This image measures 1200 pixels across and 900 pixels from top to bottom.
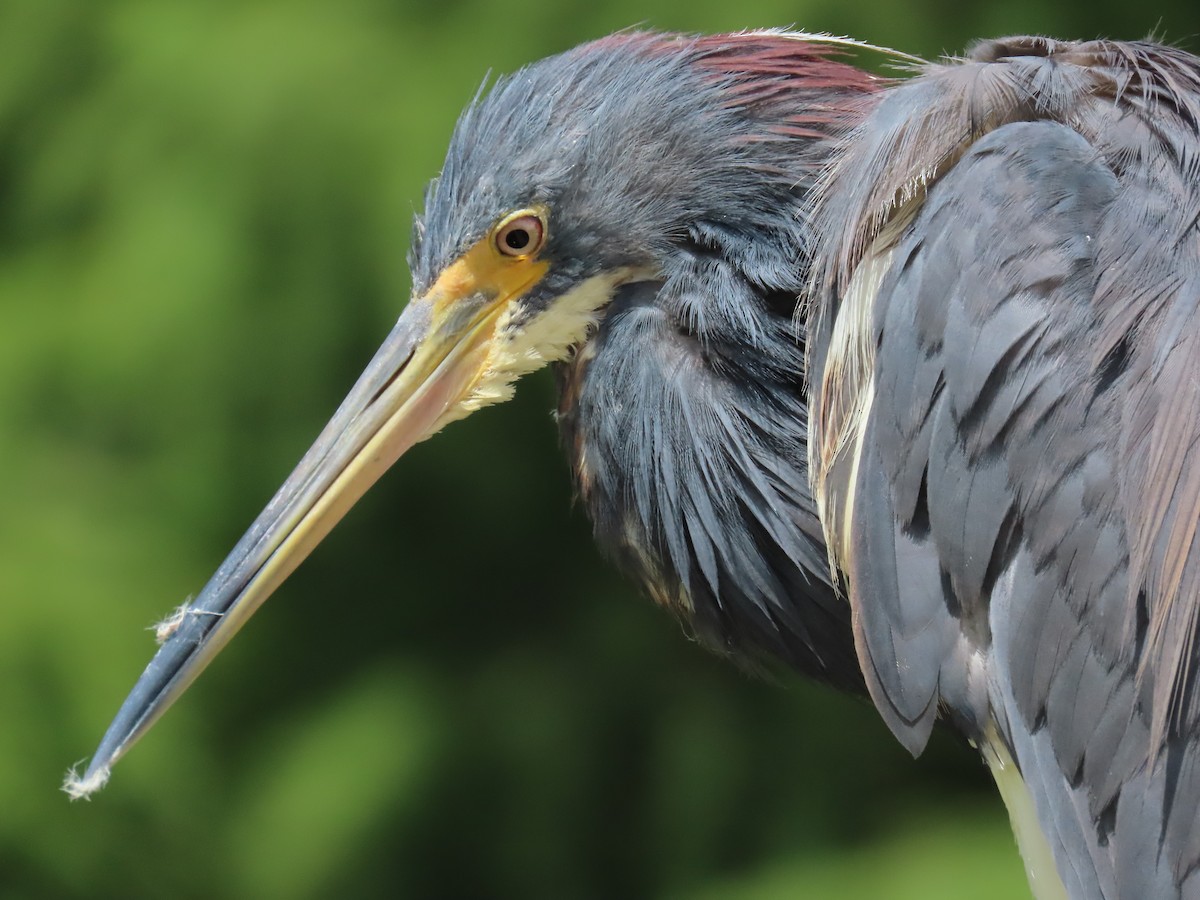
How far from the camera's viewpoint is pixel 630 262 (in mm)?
1479

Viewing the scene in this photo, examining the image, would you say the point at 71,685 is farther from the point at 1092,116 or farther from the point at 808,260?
the point at 1092,116

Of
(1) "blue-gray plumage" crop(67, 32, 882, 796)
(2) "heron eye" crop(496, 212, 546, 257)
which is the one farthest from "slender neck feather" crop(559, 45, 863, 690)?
(2) "heron eye" crop(496, 212, 546, 257)

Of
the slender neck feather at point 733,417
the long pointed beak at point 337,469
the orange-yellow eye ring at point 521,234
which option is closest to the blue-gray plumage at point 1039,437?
the slender neck feather at point 733,417

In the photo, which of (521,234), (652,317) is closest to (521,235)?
(521,234)

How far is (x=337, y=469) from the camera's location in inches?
63.2

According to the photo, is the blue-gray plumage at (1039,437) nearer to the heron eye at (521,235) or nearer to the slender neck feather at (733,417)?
the slender neck feather at (733,417)

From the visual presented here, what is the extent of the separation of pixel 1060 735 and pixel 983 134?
1.91ft

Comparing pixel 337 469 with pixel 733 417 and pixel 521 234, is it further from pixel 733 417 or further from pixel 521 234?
pixel 733 417

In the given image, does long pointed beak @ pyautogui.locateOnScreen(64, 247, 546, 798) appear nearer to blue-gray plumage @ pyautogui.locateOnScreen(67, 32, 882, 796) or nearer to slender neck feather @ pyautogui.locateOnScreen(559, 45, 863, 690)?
blue-gray plumage @ pyautogui.locateOnScreen(67, 32, 882, 796)

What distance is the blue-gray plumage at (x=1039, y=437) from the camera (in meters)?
1.23

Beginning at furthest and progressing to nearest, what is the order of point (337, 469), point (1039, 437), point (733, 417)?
point (337, 469)
point (733, 417)
point (1039, 437)

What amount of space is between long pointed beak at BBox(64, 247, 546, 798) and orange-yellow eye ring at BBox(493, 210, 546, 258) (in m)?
0.07

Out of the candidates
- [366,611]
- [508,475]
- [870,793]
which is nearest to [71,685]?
[366,611]

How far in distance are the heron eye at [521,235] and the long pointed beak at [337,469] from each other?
7cm
